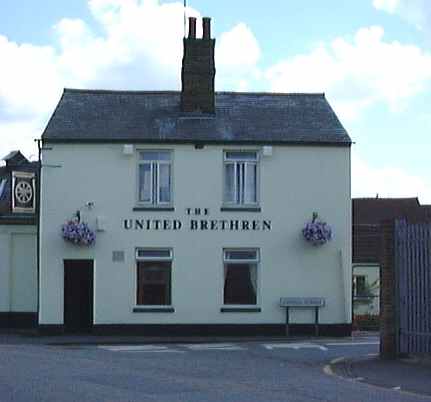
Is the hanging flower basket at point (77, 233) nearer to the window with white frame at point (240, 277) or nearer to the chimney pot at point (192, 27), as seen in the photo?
the window with white frame at point (240, 277)

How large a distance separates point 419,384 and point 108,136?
17.1 meters

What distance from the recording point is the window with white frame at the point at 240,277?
32.1 m

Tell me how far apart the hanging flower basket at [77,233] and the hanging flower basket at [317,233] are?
649 cm

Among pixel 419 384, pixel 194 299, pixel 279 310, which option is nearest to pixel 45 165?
pixel 194 299

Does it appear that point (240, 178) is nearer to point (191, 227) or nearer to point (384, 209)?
point (191, 227)

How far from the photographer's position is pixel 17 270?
35.1 meters

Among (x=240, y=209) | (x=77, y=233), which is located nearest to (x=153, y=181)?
(x=240, y=209)

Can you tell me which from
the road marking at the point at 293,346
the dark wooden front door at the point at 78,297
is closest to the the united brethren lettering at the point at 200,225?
the dark wooden front door at the point at 78,297

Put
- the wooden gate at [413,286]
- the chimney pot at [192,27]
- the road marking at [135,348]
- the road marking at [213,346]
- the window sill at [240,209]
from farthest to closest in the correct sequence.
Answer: the chimney pot at [192,27], the window sill at [240,209], the road marking at [213,346], the road marking at [135,348], the wooden gate at [413,286]

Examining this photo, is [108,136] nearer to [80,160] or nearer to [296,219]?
[80,160]

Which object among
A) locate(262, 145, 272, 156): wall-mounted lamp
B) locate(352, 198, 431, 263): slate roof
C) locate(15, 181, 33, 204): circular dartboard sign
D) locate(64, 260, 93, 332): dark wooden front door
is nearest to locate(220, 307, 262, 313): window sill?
locate(64, 260, 93, 332): dark wooden front door

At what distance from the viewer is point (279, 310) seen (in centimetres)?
3188

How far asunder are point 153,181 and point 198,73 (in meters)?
3.82

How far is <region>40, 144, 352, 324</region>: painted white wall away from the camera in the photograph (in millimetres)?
31547
